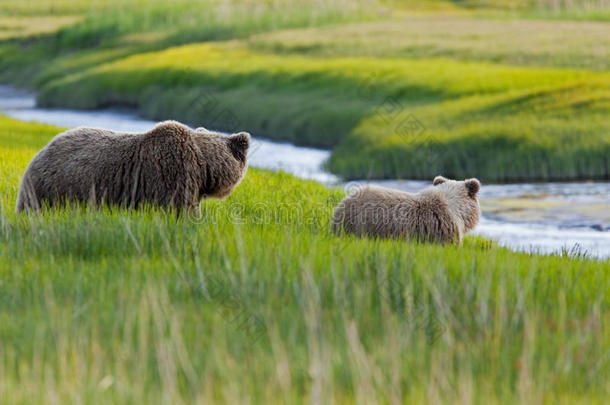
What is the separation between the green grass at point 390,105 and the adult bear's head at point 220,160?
28.7ft

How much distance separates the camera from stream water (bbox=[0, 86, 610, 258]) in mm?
13406

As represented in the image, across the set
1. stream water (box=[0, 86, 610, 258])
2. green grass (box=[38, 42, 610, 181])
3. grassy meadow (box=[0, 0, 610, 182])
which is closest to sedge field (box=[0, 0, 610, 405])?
stream water (box=[0, 86, 610, 258])

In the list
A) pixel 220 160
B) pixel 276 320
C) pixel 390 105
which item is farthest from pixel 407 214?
pixel 390 105

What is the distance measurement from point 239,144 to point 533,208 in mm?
9059

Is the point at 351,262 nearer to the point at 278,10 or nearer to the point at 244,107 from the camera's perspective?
the point at 244,107

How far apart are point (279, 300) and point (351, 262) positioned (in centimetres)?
87

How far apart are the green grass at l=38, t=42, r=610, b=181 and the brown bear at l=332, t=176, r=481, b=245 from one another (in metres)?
7.87

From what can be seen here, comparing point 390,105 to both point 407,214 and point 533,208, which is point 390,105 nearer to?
point 533,208

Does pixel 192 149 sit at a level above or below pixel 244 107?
above

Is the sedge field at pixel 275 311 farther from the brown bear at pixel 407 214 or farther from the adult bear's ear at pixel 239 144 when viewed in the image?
the adult bear's ear at pixel 239 144

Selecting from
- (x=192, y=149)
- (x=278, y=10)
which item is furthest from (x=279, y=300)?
(x=278, y=10)

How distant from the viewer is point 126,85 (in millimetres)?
37438

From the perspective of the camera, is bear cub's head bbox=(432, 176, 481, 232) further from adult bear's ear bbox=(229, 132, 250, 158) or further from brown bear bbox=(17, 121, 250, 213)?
brown bear bbox=(17, 121, 250, 213)

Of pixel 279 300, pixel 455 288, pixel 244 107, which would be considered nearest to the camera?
pixel 279 300
